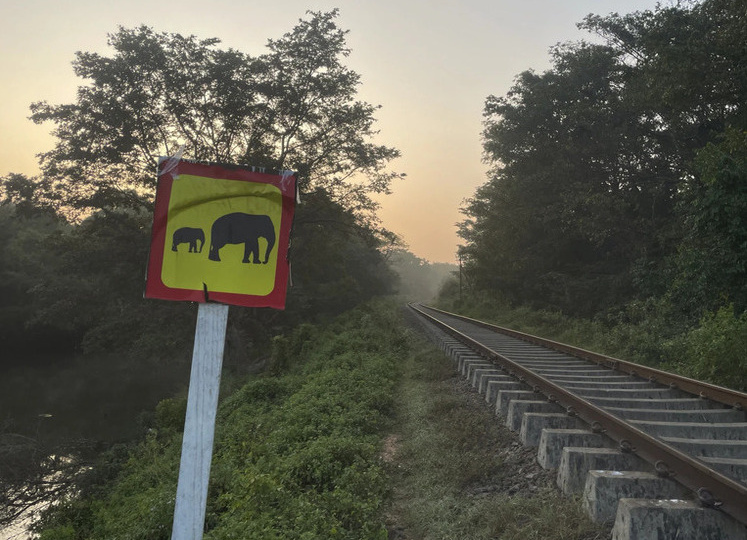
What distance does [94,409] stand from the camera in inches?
718

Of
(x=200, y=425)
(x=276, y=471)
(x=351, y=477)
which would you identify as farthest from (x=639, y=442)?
(x=276, y=471)

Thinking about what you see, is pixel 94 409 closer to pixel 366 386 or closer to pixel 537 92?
pixel 366 386

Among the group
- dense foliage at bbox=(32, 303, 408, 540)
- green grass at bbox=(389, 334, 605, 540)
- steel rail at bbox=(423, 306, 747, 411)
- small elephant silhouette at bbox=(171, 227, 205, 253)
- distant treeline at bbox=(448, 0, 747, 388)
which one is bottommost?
dense foliage at bbox=(32, 303, 408, 540)

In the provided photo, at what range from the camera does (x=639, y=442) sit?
367 centimetres

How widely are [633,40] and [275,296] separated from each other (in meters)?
28.9

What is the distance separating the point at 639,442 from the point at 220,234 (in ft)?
11.6

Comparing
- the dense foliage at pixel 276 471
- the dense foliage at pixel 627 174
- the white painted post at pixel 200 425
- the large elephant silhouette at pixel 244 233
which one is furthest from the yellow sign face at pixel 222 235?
the dense foliage at pixel 627 174

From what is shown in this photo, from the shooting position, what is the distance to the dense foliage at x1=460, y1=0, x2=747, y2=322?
12891 mm

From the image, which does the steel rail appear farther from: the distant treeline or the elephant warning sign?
the elephant warning sign

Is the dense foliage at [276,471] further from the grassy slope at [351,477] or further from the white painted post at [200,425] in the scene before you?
the white painted post at [200,425]

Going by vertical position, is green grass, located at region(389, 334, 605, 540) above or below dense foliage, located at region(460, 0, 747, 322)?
below

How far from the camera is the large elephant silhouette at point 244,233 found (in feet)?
7.20

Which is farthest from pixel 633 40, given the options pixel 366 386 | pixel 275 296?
pixel 275 296

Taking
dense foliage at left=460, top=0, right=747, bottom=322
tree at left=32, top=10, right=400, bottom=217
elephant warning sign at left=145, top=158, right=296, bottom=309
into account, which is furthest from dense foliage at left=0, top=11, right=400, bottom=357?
elephant warning sign at left=145, top=158, right=296, bottom=309
